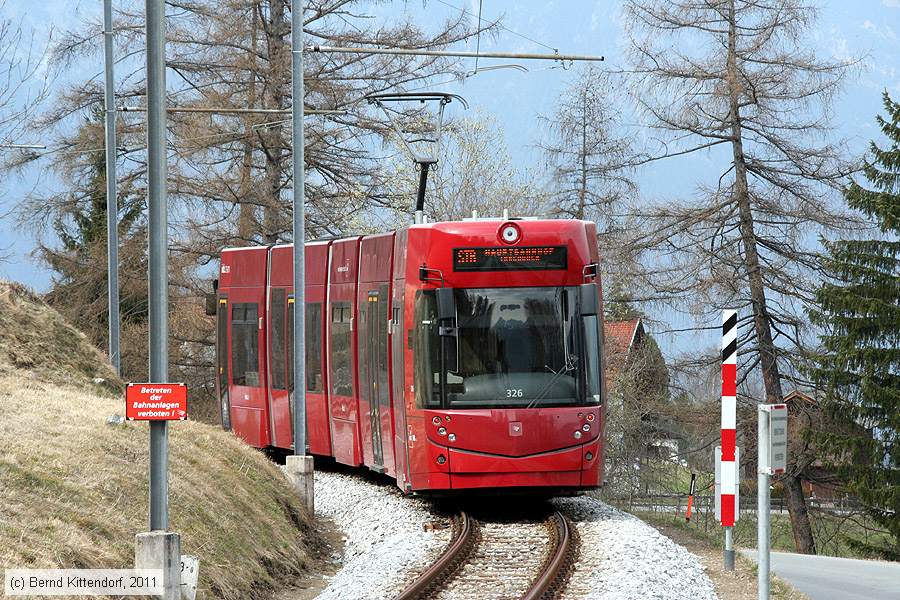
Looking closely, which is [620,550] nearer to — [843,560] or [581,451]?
[581,451]

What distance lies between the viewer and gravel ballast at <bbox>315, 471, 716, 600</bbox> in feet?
38.2

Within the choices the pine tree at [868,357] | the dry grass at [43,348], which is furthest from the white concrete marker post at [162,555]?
the pine tree at [868,357]

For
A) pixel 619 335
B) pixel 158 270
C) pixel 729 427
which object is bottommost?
pixel 729 427

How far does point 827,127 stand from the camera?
100 feet

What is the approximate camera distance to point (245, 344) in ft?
80.6

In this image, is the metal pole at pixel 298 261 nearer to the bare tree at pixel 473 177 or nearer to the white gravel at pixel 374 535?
the white gravel at pixel 374 535

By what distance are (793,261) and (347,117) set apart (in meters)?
11.9

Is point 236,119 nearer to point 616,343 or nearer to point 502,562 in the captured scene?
point 616,343

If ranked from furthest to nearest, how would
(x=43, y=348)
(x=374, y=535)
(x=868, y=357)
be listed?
(x=868, y=357) < (x=43, y=348) < (x=374, y=535)

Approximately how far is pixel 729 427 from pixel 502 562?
247cm

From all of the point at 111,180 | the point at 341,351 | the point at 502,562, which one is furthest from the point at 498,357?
the point at 111,180

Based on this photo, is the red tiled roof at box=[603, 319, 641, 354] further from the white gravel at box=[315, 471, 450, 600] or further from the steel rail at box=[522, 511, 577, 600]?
the steel rail at box=[522, 511, 577, 600]

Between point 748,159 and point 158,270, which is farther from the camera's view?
point 748,159

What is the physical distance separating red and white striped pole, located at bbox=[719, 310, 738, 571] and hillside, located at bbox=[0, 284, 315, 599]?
4.18m
